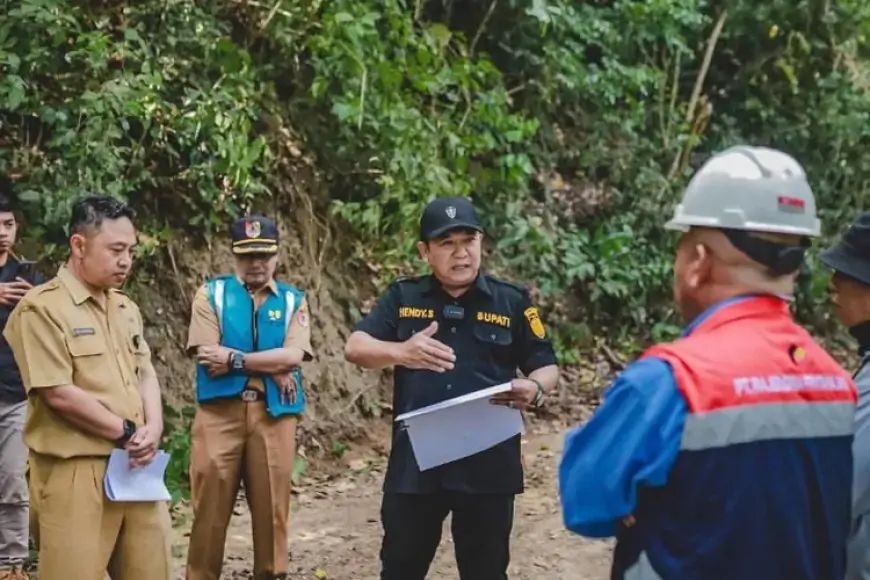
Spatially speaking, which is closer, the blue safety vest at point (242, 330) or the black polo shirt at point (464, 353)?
the black polo shirt at point (464, 353)

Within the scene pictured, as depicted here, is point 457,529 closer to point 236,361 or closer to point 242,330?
point 236,361

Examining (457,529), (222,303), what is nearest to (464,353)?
(457,529)

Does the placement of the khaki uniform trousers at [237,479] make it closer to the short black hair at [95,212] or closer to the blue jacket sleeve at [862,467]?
the short black hair at [95,212]

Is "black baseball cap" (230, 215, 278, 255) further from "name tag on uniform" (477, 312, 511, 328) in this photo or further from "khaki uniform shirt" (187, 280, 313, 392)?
"name tag on uniform" (477, 312, 511, 328)

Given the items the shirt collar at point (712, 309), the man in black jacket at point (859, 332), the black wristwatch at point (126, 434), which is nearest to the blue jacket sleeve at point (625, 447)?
→ the shirt collar at point (712, 309)

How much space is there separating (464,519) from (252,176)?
433 centimetres

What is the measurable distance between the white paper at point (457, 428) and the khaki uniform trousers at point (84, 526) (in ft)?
3.69

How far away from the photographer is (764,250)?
2092 mm

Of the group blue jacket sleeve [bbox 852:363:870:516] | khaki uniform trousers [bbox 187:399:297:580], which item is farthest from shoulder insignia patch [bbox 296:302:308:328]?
blue jacket sleeve [bbox 852:363:870:516]

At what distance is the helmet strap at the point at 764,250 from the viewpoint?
6.86 ft

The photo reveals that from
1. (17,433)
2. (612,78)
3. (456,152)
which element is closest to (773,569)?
(17,433)

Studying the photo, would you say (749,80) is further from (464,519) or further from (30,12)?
(464,519)

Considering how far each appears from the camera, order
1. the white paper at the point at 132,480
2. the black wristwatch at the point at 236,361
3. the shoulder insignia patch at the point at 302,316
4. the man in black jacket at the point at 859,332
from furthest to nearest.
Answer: the shoulder insignia patch at the point at 302,316 → the black wristwatch at the point at 236,361 → the white paper at the point at 132,480 → the man in black jacket at the point at 859,332

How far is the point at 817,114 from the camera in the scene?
A: 11.8 m
